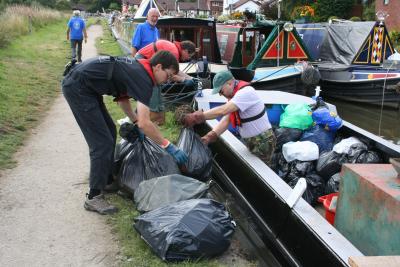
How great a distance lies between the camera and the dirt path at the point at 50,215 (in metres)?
3.40

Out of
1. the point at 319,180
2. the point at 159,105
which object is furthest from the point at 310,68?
the point at 319,180

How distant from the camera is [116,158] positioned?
4.55 m

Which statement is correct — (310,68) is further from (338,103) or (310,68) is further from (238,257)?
(238,257)

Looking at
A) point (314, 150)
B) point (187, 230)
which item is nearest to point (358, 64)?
point (314, 150)

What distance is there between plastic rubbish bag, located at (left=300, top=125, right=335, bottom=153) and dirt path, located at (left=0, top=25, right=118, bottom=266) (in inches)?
98.1

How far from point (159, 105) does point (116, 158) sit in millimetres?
1910

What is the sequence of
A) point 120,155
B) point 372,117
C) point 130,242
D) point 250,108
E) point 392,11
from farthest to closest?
point 392,11 → point 372,117 → point 120,155 → point 250,108 → point 130,242

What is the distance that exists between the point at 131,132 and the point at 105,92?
1.84ft

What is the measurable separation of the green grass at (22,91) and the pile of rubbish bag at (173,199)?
1865mm

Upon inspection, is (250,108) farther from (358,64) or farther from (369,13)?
(369,13)

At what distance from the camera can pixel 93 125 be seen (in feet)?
12.7

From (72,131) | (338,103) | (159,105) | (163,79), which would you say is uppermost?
(163,79)

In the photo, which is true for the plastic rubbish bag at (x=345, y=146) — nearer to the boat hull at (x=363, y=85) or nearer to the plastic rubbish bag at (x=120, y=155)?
the plastic rubbish bag at (x=120, y=155)

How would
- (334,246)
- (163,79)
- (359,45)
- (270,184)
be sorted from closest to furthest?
1. (334,246)
2. (270,184)
3. (163,79)
4. (359,45)
